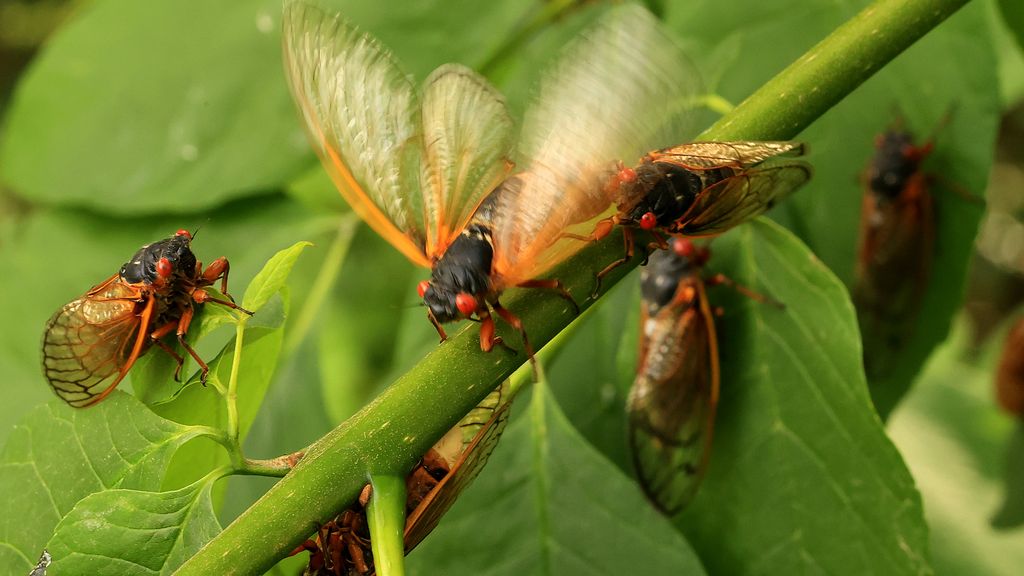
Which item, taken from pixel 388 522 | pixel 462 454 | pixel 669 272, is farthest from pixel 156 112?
pixel 388 522

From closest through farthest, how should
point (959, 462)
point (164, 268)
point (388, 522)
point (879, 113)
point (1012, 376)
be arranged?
1. point (388, 522)
2. point (164, 268)
3. point (879, 113)
4. point (1012, 376)
5. point (959, 462)

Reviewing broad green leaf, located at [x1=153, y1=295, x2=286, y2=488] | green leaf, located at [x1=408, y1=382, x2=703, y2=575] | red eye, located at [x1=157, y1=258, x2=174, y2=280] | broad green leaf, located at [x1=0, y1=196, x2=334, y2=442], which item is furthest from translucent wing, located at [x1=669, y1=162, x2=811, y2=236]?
broad green leaf, located at [x1=0, y1=196, x2=334, y2=442]

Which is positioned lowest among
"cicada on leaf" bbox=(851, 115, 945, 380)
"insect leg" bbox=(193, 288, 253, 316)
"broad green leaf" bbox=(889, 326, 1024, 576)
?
"broad green leaf" bbox=(889, 326, 1024, 576)

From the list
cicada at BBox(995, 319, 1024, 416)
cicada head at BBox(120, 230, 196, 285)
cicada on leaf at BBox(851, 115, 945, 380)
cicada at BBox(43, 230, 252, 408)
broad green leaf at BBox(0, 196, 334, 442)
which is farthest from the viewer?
cicada at BBox(995, 319, 1024, 416)

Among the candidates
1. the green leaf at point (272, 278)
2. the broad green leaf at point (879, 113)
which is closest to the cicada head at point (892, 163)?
the broad green leaf at point (879, 113)

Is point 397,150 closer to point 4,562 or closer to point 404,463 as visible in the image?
point 404,463

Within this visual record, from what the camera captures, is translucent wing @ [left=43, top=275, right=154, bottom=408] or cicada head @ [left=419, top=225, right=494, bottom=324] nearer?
cicada head @ [left=419, top=225, right=494, bottom=324]

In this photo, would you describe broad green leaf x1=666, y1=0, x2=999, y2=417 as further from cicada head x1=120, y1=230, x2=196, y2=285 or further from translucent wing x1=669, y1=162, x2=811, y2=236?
cicada head x1=120, y1=230, x2=196, y2=285

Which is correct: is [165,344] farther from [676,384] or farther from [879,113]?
[879,113]
